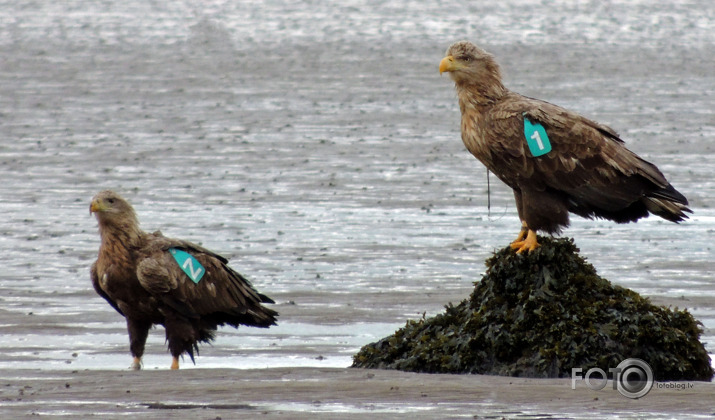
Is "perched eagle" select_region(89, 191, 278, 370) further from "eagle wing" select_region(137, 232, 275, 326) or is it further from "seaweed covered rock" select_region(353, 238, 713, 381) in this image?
"seaweed covered rock" select_region(353, 238, 713, 381)

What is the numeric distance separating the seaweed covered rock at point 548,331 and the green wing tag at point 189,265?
1.44 meters

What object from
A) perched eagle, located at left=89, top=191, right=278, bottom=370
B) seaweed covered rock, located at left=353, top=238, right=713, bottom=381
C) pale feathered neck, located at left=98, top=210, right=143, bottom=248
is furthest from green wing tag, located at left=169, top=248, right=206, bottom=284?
seaweed covered rock, located at left=353, top=238, right=713, bottom=381

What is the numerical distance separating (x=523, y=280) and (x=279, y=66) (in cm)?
1992

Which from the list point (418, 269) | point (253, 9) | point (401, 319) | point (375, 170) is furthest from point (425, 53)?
point (401, 319)

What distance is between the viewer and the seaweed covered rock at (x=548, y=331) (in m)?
7.82

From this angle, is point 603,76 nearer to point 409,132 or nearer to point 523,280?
point 409,132

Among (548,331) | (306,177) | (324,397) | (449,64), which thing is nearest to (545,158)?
(449,64)

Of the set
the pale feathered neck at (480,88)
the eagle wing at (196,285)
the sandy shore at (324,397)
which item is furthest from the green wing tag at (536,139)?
the eagle wing at (196,285)

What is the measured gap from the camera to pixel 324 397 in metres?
7.01

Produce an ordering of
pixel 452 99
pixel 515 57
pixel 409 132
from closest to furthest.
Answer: pixel 409 132 → pixel 452 99 → pixel 515 57

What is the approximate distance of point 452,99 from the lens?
24.1 metres

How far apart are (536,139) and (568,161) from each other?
0.82 feet

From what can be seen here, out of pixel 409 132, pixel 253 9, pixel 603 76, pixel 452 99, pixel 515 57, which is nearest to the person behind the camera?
pixel 409 132

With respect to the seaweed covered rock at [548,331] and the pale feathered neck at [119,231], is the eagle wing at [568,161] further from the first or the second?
the pale feathered neck at [119,231]
